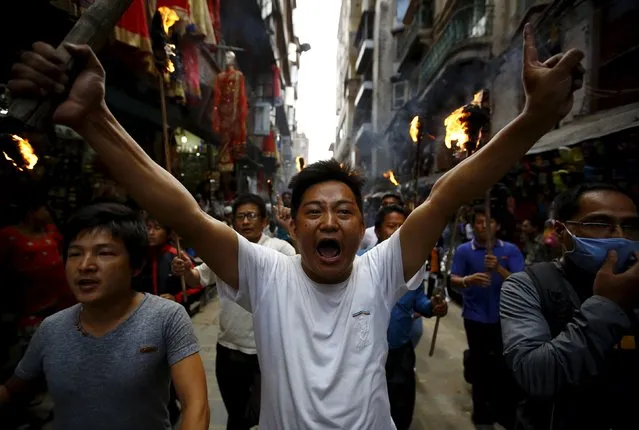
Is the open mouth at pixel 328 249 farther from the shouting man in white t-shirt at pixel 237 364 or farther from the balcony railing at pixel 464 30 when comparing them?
the balcony railing at pixel 464 30

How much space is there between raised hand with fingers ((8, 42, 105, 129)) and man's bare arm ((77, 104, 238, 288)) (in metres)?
0.07

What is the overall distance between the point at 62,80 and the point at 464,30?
593 inches

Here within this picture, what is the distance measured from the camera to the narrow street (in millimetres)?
4434

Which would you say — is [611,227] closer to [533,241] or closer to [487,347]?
[487,347]

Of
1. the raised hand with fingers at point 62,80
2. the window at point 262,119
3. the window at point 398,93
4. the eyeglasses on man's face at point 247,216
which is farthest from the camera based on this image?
the window at point 398,93

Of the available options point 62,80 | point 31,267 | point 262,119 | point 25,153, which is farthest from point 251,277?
point 262,119

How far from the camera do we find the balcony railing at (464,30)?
41.8 feet

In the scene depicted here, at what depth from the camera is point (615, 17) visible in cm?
738

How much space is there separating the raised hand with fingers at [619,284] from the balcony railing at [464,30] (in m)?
12.9

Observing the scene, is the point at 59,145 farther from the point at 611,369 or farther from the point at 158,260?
the point at 611,369

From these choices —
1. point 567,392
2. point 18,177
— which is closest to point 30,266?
point 18,177

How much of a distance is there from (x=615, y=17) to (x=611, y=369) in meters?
8.01

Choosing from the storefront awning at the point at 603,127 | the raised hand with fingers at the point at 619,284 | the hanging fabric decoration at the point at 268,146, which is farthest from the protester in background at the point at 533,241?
the hanging fabric decoration at the point at 268,146

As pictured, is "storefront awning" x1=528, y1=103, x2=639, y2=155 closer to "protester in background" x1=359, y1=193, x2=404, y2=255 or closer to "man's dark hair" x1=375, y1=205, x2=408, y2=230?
"protester in background" x1=359, y1=193, x2=404, y2=255
